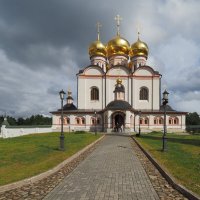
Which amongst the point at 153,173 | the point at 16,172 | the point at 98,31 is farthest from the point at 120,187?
the point at 98,31

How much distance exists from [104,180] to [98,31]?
59.3m

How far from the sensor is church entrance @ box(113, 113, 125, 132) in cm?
5035

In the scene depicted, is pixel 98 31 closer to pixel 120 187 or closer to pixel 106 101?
pixel 106 101

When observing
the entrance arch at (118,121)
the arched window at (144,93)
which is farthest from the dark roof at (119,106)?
the arched window at (144,93)

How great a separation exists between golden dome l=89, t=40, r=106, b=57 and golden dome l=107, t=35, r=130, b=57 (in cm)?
128

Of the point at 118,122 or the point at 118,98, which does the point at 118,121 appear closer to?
the point at 118,122

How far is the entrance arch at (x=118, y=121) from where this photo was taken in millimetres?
50531

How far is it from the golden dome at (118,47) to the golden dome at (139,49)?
3.50 ft

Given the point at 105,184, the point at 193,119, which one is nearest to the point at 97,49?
the point at 105,184

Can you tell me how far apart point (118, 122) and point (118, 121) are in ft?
0.98

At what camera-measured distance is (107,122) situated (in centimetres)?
5172

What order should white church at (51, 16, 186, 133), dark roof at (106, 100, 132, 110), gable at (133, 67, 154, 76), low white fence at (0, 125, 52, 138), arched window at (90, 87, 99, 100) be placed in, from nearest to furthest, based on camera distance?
low white fence at (0, 125, 52, 138) < dark roof at (106, 100, 132, 110) < white church at (51, 16, 186, 133) < gable at (133, 67, 154, 76) < arched window at (90, 87, 99, 100)

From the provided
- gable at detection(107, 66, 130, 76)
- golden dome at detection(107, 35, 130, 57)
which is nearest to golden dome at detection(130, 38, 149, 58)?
golden dome at detection(107, 35, 130, 57)

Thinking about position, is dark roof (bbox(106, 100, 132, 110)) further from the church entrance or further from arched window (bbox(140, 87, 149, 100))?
arched window (bbox(140, 87, 149, 100))
